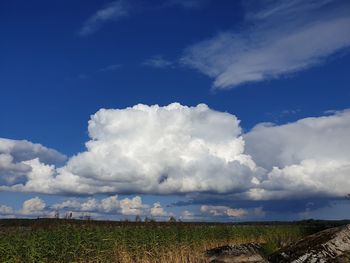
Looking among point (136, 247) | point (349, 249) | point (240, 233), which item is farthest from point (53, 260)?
point (240, 233)

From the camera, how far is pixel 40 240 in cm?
1980

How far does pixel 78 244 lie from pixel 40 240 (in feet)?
7.28

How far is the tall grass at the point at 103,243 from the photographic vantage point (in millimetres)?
18781

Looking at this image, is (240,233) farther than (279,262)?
Yes

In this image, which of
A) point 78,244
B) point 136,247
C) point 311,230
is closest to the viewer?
point 78,244

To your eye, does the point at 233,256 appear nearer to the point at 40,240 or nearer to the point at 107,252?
the point at 107,252

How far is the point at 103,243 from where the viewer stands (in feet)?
76.9

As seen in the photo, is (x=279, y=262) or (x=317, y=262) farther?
(x=279, y=262)

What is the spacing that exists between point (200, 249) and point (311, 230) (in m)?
29.5

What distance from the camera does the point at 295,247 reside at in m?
23.7

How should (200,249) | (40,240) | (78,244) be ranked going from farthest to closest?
(200,249)
(78,244)
(40,240)

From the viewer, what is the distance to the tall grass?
18.8 metres

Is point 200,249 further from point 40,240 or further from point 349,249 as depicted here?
point 40,240

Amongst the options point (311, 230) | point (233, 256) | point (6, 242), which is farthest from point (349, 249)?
point (311, 230)
